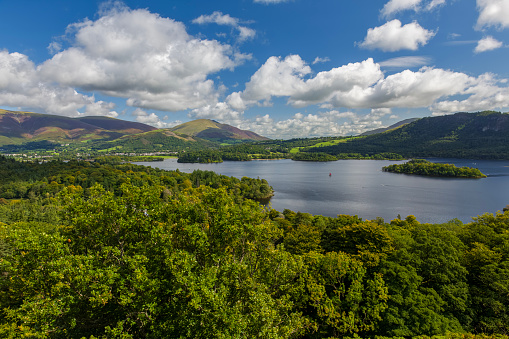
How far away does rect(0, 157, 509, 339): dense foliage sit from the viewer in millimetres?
9719

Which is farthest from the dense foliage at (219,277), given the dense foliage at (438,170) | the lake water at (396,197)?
the dense foliage at (438,170)

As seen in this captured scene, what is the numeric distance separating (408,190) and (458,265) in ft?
262

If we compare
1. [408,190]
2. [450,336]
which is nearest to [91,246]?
[450,336]

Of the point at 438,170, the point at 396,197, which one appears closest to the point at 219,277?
the point at 396,197

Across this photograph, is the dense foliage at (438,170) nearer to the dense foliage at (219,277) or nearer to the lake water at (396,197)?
the lake water at (396,197)

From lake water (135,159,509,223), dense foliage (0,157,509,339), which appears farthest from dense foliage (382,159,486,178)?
dense foliage (0,157,509,339)

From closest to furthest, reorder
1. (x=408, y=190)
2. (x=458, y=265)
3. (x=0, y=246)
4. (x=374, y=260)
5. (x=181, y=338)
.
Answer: (x=181, y=338), (x=458, y=265), (x=374, y=260), (x=0, y=246), (x=408, y=190)

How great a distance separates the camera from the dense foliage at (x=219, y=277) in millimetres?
9719

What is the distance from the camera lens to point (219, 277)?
38.5 ft

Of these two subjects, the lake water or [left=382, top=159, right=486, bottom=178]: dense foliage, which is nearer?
the lake water

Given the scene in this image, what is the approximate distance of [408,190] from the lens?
88.3m

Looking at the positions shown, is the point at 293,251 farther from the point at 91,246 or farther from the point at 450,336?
the point at 91,246

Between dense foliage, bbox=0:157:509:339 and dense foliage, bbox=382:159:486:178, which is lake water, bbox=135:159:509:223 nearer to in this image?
dense foliage, bbox=382:159:486:178

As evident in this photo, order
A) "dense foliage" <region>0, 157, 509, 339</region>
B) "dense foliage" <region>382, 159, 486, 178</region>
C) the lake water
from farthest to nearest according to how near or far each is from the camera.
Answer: "dense foliage" <region>382, 159, 486, 178</region> < the lake water < "dense foliage" <region>0, 157, 509, 339</region>
